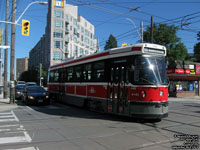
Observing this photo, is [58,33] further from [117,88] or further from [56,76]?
[117,88]

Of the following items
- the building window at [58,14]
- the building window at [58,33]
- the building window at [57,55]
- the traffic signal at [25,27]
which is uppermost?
the building window at [58,14]

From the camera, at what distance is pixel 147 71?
8.78 m

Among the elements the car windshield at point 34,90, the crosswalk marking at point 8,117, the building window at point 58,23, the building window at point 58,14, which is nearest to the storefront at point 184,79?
the car windshield at point 34,90

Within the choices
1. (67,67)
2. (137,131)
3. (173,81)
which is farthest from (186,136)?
(173,81)

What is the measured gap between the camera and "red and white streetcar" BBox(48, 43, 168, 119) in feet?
28.4

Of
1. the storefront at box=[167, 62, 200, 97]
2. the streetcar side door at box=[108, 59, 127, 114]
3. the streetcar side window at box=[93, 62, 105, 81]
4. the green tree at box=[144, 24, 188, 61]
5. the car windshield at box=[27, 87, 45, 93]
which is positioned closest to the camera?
the streetcar side door at box=[108, 59, 127, 114]

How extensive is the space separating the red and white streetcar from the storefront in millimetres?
20267

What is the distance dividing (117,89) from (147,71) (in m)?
1.71

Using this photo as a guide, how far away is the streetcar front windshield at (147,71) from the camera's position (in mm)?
8727

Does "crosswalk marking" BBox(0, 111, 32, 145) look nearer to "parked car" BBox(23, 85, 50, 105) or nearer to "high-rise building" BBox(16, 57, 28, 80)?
"parked car" BBox(23, 85, 50, 105)

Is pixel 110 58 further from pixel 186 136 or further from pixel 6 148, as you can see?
pixel 6 148

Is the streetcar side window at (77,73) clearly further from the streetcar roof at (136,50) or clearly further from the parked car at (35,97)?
the parked car at (35,97)

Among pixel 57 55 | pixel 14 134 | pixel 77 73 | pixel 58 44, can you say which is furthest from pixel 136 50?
pixel 58 44

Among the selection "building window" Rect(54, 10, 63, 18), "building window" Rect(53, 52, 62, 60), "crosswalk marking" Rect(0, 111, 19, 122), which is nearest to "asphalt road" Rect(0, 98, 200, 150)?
"crosswalk marking" Rect(0, 111, 19, 122)
